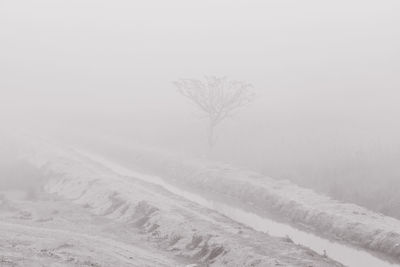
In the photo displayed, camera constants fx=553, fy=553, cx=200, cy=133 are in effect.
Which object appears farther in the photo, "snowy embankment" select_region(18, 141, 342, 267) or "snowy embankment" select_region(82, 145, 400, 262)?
"snowy embankment" select_region(82, 145, 400, 262)

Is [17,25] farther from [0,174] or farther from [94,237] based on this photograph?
[94,237]

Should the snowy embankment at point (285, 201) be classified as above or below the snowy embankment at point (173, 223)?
above

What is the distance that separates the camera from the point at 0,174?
134 ft

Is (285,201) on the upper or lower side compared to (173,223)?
upper

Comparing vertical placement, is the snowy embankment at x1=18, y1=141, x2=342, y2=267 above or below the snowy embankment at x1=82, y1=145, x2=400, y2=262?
below

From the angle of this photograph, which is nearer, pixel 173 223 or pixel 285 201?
pixel 173 223

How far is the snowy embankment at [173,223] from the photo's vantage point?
20.4 m

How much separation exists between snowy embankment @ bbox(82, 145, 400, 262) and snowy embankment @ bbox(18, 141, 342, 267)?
389cm

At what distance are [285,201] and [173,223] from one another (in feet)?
26.1

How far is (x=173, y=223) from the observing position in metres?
25.1

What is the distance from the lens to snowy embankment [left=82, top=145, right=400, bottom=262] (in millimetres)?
24078

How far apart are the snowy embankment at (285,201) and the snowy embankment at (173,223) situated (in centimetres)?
389

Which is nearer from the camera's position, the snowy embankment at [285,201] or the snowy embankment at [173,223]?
the snowy embankment at [173,223]

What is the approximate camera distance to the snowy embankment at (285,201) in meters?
24.1
